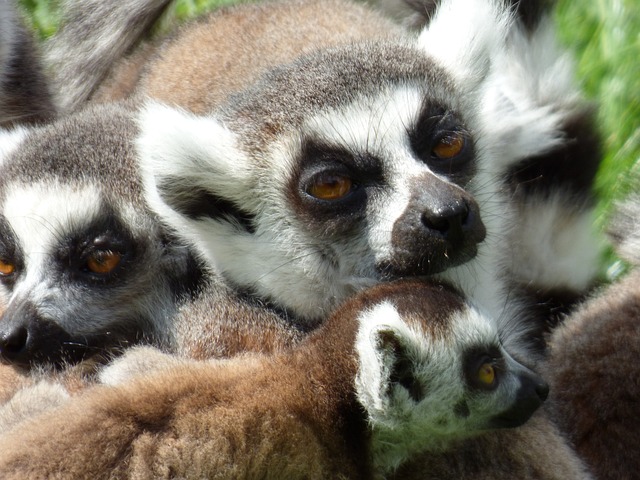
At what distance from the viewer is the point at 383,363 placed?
124 inches

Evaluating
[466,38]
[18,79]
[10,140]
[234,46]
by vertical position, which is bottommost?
[18,79]

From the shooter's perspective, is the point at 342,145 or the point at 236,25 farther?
the point at 236,25

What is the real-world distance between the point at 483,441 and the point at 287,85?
5.87ft

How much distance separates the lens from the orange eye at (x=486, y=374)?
131 inches

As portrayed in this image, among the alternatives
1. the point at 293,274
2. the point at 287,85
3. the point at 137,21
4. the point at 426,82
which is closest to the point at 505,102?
the point at 426,82

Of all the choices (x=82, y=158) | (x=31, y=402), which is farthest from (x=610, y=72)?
(x=31, y=402)

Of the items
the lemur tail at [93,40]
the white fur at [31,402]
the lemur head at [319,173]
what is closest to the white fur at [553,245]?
the lemur head at [319,173]

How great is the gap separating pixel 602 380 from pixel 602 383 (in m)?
0.01

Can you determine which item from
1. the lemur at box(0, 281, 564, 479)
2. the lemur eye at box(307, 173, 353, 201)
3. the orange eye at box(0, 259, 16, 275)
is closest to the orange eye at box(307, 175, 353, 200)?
the lemur eye at box(307, 173, 353, 201)

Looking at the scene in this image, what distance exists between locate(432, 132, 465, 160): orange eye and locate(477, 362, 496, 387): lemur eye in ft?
3.87

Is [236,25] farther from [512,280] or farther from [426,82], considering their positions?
[512,280]

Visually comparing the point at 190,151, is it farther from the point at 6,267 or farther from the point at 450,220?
the point at 450,220

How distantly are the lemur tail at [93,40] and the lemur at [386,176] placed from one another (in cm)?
161

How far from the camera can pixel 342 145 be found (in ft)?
13.3
